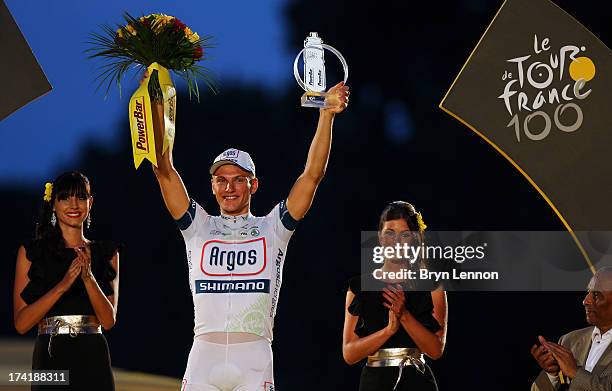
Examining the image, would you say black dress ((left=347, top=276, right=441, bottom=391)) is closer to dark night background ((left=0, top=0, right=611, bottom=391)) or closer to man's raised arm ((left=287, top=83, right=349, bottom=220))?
man's raised arm ((left=287, top=83, right=349, bottom=220))

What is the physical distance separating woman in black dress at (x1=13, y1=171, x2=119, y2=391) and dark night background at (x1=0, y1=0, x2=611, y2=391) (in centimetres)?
513

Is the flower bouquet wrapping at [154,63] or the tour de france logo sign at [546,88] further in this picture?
the tour de france logo sign at [546,88]

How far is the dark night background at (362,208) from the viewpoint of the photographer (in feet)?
36.1

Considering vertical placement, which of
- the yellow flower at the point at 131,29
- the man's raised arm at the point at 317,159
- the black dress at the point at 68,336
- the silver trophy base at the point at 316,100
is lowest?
the black dress at the point at 68,336

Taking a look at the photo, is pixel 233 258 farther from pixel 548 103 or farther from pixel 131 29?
pixel 548 103

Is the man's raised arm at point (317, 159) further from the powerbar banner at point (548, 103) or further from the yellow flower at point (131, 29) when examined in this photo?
the powerbar banner at point (548, 103)

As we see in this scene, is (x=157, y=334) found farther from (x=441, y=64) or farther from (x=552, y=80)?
(x=552, y=80)

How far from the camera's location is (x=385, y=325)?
5.44 m

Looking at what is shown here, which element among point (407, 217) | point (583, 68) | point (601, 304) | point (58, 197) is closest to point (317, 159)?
point (407, 217)

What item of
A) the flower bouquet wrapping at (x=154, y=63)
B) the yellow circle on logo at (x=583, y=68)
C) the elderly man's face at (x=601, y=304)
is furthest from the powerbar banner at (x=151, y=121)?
the yellow circle on logo at (x=583, y=68)

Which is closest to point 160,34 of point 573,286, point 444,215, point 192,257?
point 192,257

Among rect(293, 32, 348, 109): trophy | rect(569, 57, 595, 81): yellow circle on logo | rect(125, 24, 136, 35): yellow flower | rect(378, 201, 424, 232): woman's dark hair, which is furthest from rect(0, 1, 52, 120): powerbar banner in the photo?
rect(569, 57, 595, 81): yellow circle on logo

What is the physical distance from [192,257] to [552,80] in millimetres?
2998

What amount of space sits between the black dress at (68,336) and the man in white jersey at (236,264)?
62cm
